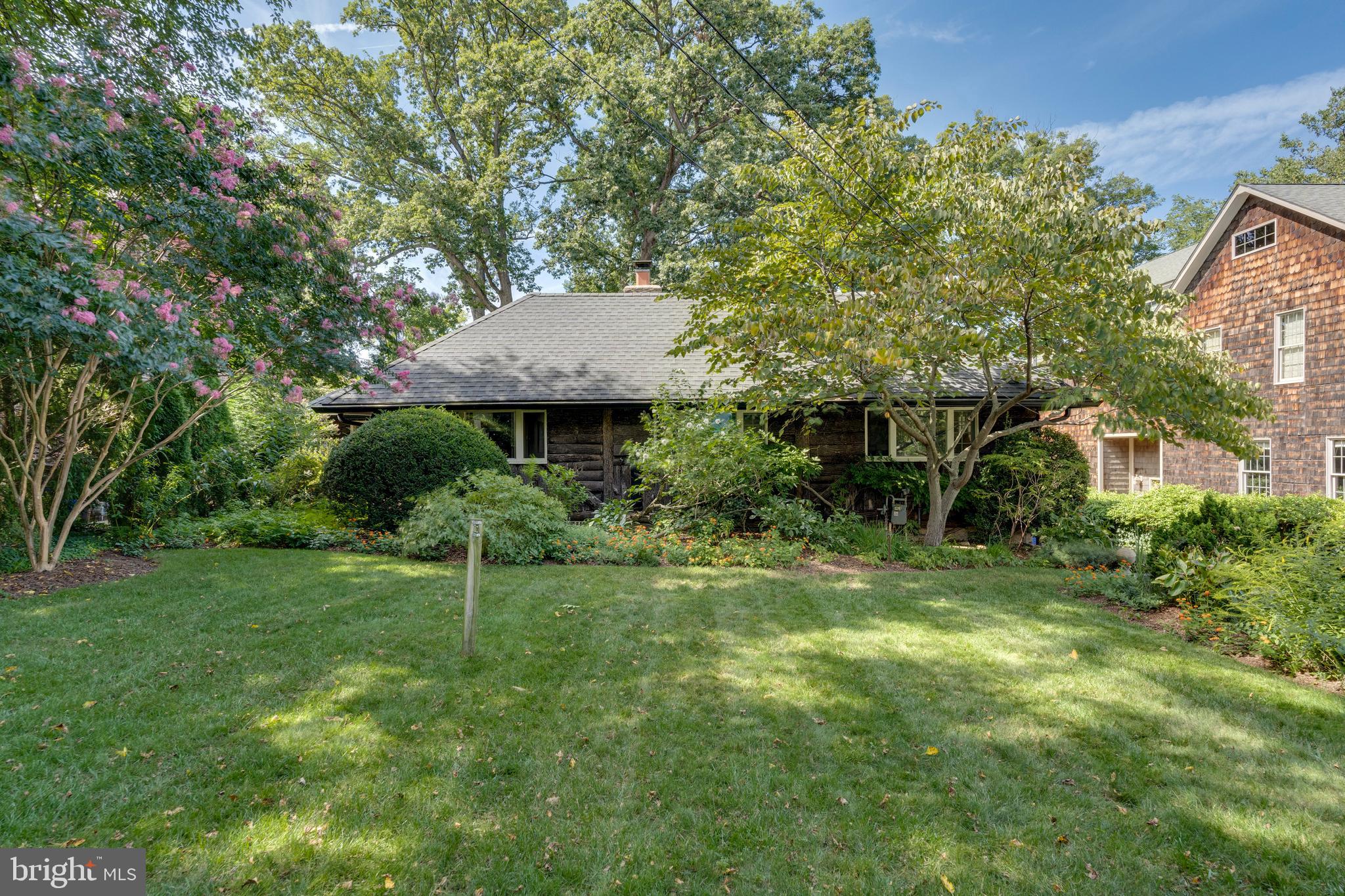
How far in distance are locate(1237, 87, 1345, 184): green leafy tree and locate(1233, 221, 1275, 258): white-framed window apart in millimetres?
20146

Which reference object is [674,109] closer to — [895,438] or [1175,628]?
[895,438]

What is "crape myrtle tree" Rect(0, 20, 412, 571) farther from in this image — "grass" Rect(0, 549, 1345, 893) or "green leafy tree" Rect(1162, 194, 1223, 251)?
"green leafy tree" Rect(1162, 194, 1223, 251)

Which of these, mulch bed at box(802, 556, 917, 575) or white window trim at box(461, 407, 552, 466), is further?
white window trim at box(461, 407, 552, 466)

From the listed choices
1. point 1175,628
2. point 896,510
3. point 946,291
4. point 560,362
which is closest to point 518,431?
point 560,362

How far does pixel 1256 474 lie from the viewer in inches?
548

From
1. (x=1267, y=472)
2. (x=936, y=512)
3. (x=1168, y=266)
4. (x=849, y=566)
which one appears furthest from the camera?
(x=1168, y=266)

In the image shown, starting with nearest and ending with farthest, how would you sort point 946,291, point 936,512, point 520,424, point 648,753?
point 648,753 → point 946,291 → point 936,512 → point 520,424

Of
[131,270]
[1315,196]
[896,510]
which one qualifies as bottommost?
[896,510]

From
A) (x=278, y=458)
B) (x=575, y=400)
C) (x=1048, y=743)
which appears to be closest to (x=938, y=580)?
(x=1048, y=743)

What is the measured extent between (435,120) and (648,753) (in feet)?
86.5

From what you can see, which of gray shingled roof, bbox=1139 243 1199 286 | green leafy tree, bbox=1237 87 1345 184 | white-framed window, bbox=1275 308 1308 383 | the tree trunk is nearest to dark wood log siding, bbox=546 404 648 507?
the tree trunk

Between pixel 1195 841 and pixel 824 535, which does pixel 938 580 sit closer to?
pixel 824 535

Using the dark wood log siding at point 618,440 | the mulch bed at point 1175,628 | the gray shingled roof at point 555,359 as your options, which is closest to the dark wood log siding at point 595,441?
the dark wood log siding at point 618,440

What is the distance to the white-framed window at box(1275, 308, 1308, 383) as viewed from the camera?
42.7ft
